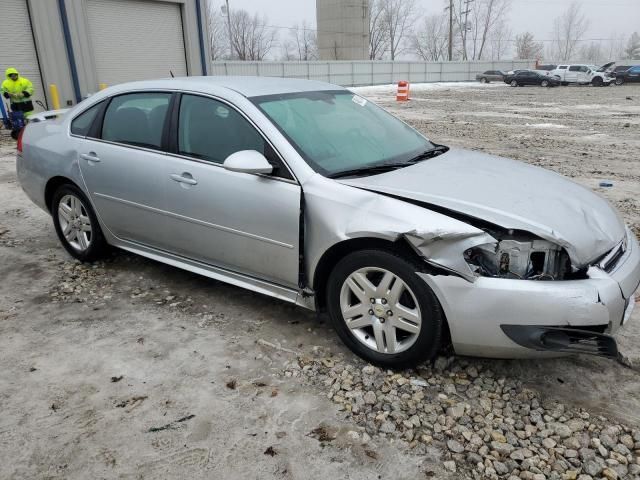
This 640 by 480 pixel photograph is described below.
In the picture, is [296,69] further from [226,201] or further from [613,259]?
[613,259]

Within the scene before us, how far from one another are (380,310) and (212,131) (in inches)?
67.0

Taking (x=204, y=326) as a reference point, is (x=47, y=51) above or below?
above

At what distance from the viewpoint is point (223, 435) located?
254 cm

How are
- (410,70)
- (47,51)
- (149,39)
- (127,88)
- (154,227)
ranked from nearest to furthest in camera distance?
(154,227) → (127,88) → (47,51) → (149,39) → (410,70)

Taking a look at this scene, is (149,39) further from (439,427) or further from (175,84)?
(439,427)

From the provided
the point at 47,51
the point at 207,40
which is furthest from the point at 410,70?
the point at 47,51

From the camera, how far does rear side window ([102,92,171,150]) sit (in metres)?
3.85

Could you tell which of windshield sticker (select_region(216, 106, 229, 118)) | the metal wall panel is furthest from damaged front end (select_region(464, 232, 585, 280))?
the metal wall panel

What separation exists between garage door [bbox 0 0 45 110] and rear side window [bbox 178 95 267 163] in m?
15.0

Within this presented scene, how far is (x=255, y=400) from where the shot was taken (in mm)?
2801

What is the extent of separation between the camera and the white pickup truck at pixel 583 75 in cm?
3784

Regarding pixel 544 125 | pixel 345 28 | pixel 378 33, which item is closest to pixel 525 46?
pixel 378 33

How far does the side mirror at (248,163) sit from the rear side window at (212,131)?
133 millimetres

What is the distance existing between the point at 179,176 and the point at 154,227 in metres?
0.52
